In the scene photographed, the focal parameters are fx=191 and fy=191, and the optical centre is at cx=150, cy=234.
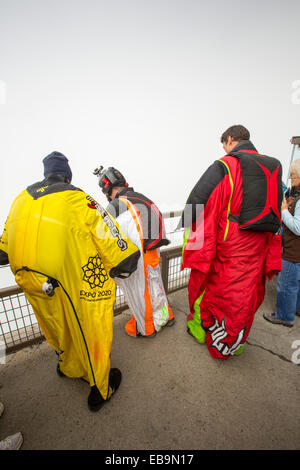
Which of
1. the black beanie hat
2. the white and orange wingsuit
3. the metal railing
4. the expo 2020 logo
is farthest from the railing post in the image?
the black beanie hat

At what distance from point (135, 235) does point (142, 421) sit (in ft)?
4.00

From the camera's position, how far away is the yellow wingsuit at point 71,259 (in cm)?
97

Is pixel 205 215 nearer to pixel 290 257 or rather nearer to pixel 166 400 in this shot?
pixel 290 257

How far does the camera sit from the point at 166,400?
1327 mm

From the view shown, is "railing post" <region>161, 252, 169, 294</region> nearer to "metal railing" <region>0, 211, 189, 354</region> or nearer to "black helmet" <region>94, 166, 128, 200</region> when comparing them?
"metal railing" <region>0, 211, 189, 354</region>

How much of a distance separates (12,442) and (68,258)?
1082 millimetres

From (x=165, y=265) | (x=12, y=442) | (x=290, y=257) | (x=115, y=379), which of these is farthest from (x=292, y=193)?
(x=12, y=442)

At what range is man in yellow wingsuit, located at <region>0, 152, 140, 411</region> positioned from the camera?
97 cm

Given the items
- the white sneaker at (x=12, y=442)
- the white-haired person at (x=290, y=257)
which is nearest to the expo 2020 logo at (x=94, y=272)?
the white sneaker at (x=12, y=442)

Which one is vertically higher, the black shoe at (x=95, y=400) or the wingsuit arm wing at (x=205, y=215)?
the wingsuit arm wing at (x=205, y=215)

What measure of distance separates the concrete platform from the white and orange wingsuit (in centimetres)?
27

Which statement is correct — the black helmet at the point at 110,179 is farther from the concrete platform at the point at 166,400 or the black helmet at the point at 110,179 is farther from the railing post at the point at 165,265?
the concrete platform at the point at 166,400

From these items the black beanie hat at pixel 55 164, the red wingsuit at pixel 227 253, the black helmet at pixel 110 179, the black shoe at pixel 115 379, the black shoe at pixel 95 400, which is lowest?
the black shoe at pixel 115 379
